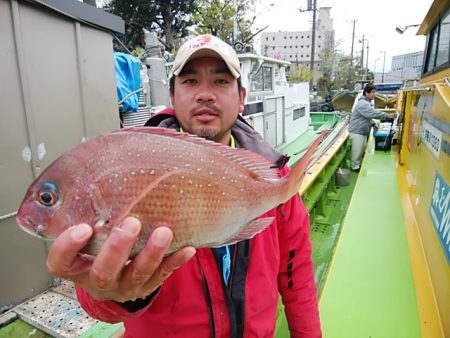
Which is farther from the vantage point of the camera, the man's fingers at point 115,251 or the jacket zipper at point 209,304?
the jacket zipper at point 209,304

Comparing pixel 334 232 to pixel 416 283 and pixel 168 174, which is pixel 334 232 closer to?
pixel 416 283

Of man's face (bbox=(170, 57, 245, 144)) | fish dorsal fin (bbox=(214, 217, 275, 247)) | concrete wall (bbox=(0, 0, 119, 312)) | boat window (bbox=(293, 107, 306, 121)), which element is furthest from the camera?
boat window (bbox=(293, 107, 306, 121))

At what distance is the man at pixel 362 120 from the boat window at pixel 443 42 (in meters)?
4.63

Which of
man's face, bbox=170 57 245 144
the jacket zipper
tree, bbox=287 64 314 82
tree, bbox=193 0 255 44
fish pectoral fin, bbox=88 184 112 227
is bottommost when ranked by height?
the jacket zipper

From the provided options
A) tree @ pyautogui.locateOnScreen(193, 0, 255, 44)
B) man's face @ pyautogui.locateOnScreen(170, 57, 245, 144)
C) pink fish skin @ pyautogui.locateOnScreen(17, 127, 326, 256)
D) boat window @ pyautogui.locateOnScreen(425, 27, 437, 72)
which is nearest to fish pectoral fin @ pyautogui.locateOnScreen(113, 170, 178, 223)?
pink fish skin @ pyautogui.locateOnScreen(17, 127, 326, 256)

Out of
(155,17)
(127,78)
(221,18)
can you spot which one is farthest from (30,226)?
(155,17)

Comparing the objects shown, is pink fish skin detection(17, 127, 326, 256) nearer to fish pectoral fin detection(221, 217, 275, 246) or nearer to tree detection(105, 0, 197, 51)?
fish pectoral fin detection(221, 217, 275, 246)

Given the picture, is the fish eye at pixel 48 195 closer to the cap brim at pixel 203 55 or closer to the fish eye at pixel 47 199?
the fish eye at pixel 47 199

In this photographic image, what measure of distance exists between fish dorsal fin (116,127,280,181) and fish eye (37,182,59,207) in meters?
0.26

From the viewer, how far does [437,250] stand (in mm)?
2414

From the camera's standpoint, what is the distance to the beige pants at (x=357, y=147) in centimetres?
887

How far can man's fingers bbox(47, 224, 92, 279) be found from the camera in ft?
2.62

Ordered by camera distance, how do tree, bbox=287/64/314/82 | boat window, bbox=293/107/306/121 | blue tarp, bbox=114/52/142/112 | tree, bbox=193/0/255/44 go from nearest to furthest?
blue tarp, bbox=114/52/142/112 → boat window, bbox=293/107/306/121 → tree, bbox=193/0/255/44 → tree, bbox=287/64/314/82

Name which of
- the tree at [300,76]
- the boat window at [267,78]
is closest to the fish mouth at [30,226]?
the boat window at [267,78]
